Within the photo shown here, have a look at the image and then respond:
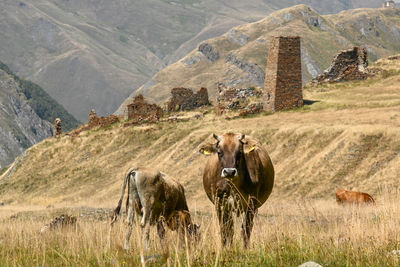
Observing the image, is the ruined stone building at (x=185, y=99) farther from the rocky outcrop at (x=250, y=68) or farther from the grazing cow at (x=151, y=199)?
the rocky outcrop at (x=250, y=68)

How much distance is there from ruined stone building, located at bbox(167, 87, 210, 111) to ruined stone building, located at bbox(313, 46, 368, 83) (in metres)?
11.9

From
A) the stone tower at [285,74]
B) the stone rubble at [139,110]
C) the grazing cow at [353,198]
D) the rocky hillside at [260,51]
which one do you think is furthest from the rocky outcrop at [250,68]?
the grazing cow at [353,198]

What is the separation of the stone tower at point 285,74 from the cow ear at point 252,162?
105ft

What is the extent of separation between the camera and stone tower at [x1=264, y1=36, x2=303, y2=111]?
42.7 meters

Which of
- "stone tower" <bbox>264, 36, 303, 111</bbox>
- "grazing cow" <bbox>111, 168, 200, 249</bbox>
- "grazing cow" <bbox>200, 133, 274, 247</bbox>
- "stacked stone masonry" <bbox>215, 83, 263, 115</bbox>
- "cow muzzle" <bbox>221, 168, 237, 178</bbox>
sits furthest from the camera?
"stacked stone masonry" <bbox>215, 83, 263, 115</bbox>

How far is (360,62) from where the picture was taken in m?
52.2

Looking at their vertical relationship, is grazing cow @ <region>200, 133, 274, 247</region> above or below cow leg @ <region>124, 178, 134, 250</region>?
above

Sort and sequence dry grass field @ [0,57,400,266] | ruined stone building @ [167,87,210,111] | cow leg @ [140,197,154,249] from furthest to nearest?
ruined stone building @ [167,87,210,111]
cow leg @ [140,197,154,249]
dry grass field @ [0,57,400,266]

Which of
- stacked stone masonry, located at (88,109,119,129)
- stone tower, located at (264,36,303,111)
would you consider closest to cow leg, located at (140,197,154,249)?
stone tower, located at (264,36,303,111)

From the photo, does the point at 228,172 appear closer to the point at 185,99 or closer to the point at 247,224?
the point at 247,224

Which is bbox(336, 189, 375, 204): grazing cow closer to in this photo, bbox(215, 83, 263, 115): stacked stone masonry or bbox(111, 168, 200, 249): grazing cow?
bbox(111, 168, 200, 249): grazing cow

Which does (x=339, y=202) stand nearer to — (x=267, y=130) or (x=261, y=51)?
(x=267, y=130)

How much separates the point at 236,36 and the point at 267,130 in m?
168

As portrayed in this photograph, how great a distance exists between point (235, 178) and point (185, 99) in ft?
152
